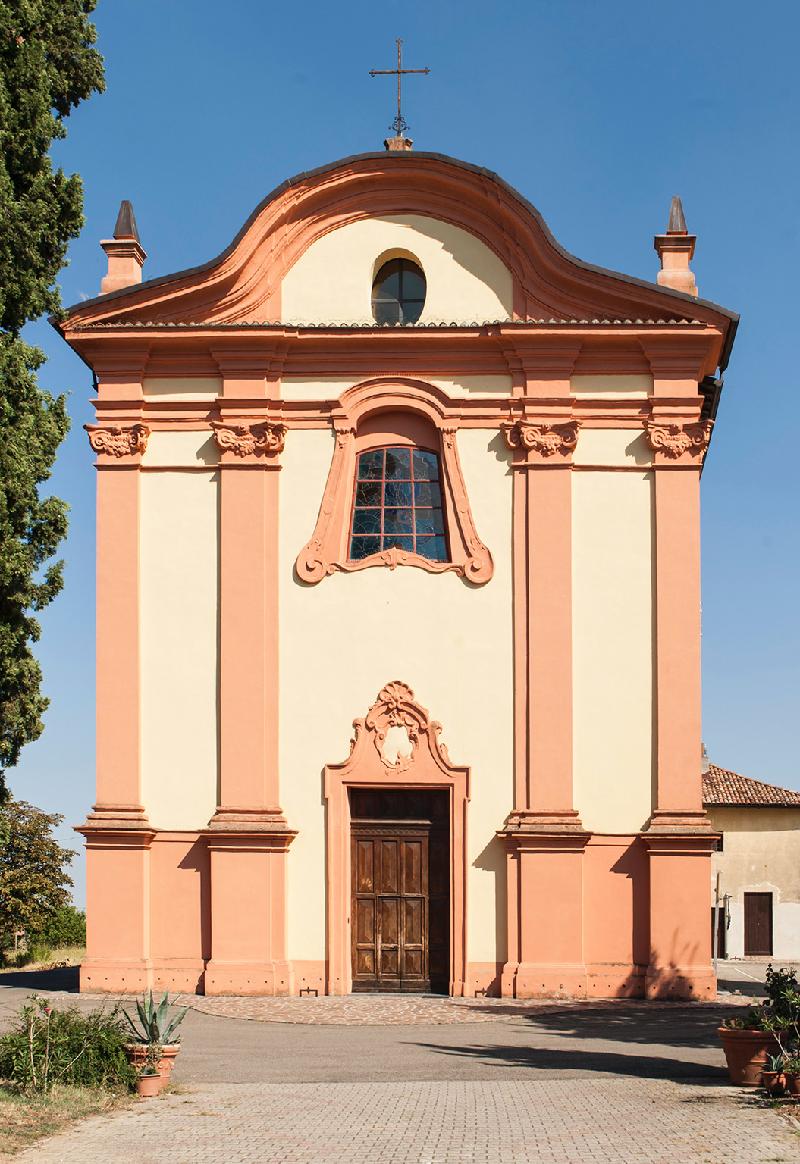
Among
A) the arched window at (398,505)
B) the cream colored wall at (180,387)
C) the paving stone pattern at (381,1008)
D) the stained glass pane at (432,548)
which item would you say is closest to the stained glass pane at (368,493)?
the arched window at (398,505)

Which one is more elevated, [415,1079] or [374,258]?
[374,258]

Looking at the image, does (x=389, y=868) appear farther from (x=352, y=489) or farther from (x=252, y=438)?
(x=252, y=438)

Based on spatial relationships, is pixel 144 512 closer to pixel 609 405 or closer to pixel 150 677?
pixel 150 677

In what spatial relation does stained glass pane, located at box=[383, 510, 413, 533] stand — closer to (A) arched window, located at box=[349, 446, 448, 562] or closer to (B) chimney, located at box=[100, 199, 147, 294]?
(A) arched window, located at box=[349, 446, 448, 562]

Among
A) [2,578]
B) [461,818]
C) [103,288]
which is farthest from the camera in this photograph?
[103,288]

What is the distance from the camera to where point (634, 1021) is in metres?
17.4

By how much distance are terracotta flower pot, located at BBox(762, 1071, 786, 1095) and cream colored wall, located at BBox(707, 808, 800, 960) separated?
27.5 metres

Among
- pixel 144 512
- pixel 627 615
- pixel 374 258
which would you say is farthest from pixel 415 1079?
pixel 374 258

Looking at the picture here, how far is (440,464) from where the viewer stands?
805 inches

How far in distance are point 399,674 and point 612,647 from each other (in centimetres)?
273

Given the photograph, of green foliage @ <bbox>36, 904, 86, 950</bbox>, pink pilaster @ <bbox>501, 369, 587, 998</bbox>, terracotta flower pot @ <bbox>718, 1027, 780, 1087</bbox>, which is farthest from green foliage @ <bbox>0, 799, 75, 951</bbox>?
terracotta flower pot @ <bbox>718, 1027, 780, 1087</bbox>

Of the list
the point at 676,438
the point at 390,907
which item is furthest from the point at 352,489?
the point at 390,907

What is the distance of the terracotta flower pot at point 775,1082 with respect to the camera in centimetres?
1240

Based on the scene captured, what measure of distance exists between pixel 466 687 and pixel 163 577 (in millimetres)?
4206
